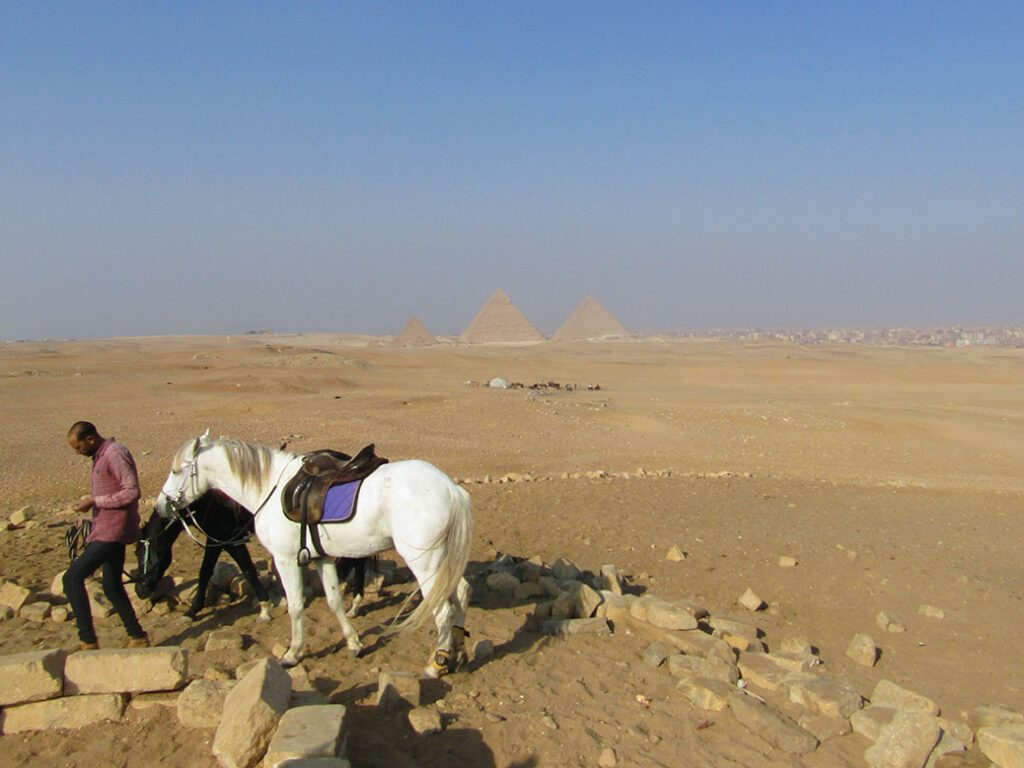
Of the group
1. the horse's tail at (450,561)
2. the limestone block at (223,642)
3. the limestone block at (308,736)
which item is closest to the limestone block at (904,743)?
the horse's tail at (450,561)

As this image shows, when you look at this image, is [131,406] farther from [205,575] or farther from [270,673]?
[270,673]

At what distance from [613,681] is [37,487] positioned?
9748mm

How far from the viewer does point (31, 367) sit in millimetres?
33500

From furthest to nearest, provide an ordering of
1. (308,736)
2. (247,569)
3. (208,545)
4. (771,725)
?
(247,569) < (208,545) < (771,725) < (308,736)

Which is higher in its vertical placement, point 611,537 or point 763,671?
point 763,671

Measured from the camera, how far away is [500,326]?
113m

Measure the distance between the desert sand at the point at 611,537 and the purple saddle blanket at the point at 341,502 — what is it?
982mm

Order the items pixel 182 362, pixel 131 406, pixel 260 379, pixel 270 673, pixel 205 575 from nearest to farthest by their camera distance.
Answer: pixel 270 673 < pixel 205 575 < pixel 131 406 < pixel 260 379 < pixel 182 362

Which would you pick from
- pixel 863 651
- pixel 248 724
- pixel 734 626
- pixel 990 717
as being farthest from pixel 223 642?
pixel 990 717

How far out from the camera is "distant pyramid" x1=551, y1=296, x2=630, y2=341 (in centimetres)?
12062

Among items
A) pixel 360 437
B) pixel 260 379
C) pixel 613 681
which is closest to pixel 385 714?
pixel 613 681

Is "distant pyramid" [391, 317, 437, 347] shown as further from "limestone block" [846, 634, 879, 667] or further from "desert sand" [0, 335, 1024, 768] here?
"limestone block" [846, 634, 879, 667]

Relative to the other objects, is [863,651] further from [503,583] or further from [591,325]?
[591,325]

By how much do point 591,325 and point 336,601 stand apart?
11794cm
